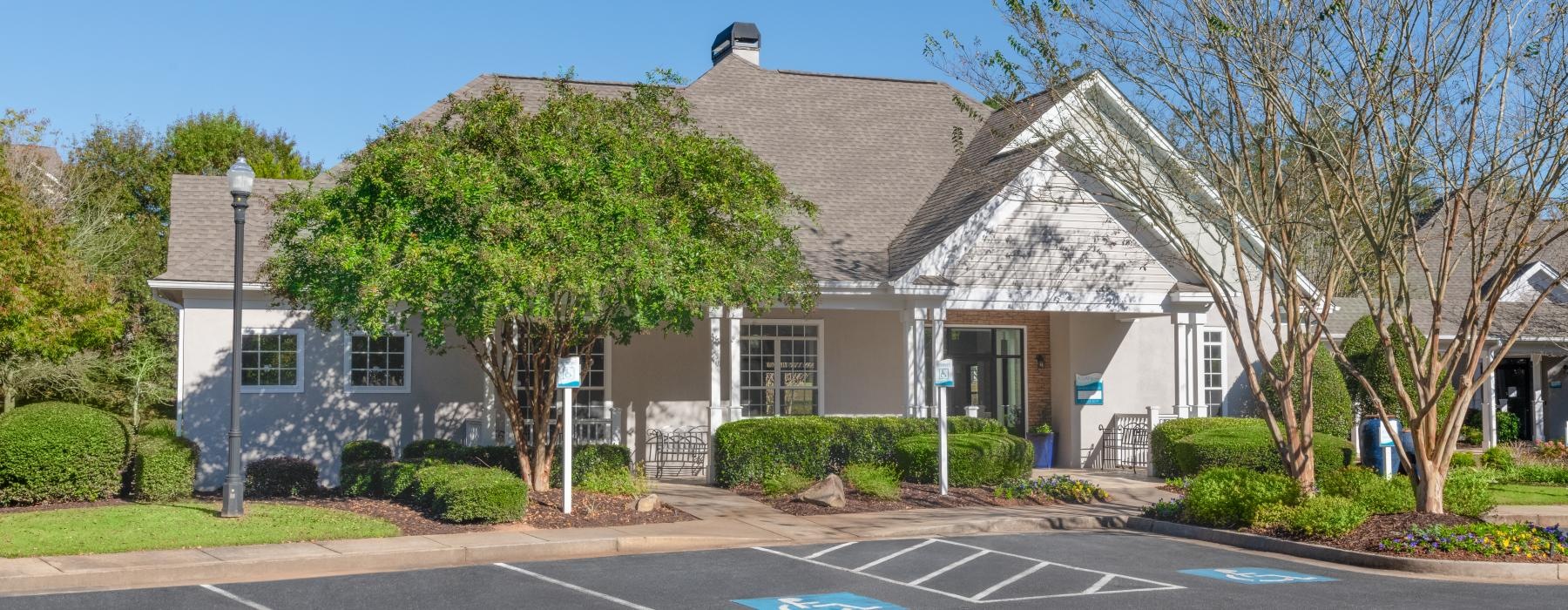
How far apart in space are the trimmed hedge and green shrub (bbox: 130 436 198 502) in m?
6.83

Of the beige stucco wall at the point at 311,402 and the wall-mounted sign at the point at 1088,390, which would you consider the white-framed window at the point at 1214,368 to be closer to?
the wall-mounted sign at the point at 1088,390

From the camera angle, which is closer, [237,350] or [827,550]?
[827,550]

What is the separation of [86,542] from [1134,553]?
10.0 m

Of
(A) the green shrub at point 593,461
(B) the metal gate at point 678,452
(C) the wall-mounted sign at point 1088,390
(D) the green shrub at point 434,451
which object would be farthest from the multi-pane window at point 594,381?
(C) the wall-mounted sign at point 1088,390

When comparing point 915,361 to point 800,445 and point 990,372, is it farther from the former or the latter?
point 990,372

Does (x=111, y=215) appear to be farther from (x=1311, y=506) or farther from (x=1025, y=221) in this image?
(x=1311, y=506)

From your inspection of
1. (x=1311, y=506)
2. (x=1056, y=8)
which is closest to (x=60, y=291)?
(x=1056, y=8)

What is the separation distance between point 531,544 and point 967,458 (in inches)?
284

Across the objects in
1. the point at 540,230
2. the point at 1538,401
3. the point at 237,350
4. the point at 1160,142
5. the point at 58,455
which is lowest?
the point at 58,455

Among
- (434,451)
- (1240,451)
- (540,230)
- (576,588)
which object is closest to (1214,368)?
(1240,451)

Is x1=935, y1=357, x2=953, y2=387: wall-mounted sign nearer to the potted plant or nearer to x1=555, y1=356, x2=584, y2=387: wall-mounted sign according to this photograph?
x1=555, y1=356, x2=584, y2=387: wall-mounted sign

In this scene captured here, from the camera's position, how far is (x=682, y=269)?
14773 mm

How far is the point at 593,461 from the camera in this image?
56.9ft

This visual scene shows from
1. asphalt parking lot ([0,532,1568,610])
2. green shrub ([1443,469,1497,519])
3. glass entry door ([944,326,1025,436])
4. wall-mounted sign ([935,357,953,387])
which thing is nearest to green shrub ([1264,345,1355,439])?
glass entry door ([944,326,1025,436])
